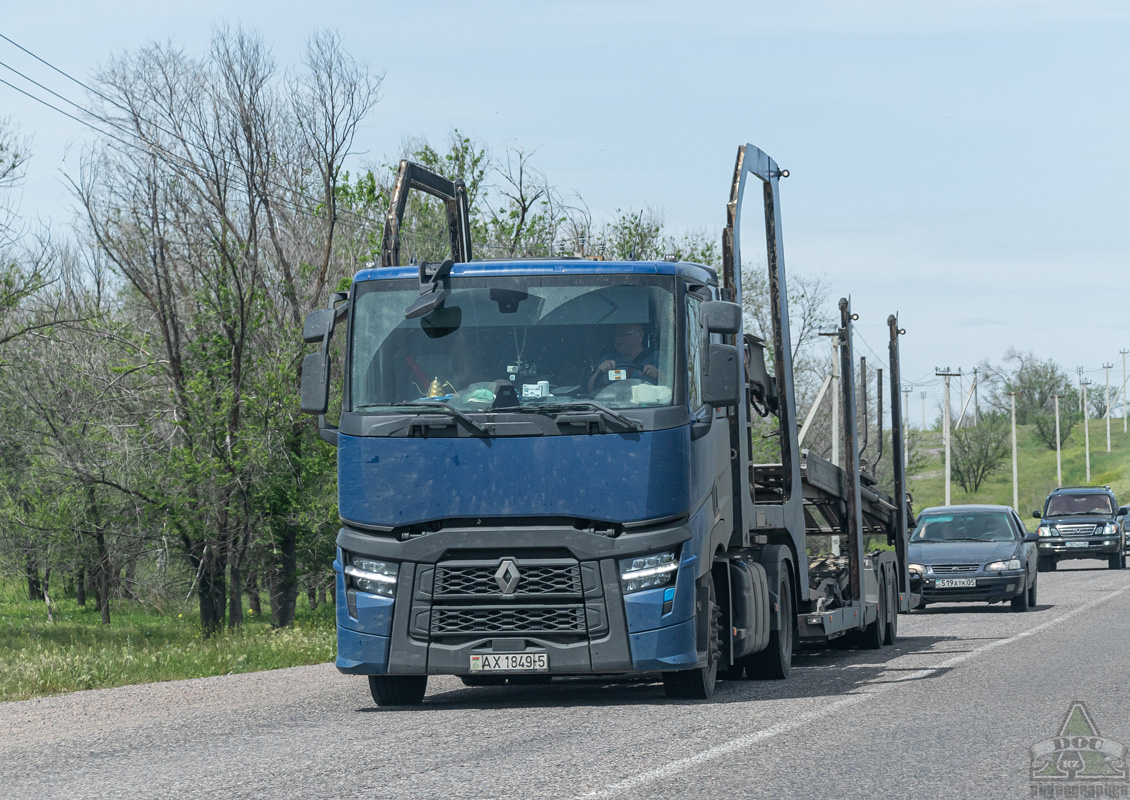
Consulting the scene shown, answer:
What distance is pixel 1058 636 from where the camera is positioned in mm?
15727

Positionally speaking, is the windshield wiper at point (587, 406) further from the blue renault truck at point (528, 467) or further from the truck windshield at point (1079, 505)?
the truck windshield at point (1079, 505)

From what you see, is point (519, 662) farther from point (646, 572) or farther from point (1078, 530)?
point (1078, 530)

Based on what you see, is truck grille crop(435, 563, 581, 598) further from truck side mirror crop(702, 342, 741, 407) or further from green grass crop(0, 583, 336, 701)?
green grass crop(0, 583, 336, 701)

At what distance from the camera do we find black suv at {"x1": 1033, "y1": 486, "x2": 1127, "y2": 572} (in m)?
37.1

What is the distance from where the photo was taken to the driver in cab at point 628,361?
30.4 ft

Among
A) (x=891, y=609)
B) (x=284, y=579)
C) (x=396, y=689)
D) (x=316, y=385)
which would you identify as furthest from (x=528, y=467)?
(x=284, y=579)

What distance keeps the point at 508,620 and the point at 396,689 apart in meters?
1.44

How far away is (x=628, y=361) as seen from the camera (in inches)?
366

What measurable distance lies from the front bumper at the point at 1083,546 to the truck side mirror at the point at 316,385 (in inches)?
1256

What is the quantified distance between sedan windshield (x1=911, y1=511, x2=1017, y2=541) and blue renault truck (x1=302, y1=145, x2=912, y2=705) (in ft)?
43.6

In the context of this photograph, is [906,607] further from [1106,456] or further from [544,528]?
[1106,456]

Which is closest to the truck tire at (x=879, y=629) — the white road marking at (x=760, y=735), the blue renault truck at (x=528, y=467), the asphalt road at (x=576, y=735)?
the white road marking at (x=760, y=735)

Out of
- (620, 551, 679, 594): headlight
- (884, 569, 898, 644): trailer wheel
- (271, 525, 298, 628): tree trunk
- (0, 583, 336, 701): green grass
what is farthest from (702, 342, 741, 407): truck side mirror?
(271, 525, 298, 628): tree trunk

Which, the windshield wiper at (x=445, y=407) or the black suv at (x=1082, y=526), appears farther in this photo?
the black suv at (x=1082, y=526)
